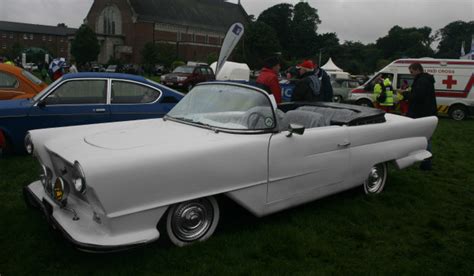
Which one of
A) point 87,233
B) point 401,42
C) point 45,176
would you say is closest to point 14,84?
point 45,176

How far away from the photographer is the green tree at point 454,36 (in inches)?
3313

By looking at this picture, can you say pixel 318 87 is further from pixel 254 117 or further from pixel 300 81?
pixel 254 117

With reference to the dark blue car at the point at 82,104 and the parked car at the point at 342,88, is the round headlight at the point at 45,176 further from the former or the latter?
the parked car at the point at 342,88

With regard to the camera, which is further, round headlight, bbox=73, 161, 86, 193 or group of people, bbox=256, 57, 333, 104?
group of people, bbox=256, 57, 333, 104

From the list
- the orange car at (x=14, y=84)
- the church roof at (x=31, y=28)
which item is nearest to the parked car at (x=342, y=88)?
the orange car at (x=14, y=84)

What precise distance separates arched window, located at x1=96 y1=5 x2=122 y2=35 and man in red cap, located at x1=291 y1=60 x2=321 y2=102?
254 ft

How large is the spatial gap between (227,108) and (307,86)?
2928 mm

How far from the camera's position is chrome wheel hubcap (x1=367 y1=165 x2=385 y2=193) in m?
5.07

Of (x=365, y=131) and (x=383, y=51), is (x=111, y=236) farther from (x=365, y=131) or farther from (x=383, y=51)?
(x=383, y=51)

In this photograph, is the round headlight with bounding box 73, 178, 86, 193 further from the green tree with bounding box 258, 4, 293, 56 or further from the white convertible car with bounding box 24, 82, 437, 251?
the green tree with bounding box 258, 4, 293, 56

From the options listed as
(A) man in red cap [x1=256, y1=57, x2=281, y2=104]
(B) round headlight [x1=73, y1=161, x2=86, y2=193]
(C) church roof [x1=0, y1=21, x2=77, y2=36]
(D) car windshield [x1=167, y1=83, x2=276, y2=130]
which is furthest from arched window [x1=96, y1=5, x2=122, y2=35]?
(B) round headlight [x1=73, y1=161, x2=86, y2=193]

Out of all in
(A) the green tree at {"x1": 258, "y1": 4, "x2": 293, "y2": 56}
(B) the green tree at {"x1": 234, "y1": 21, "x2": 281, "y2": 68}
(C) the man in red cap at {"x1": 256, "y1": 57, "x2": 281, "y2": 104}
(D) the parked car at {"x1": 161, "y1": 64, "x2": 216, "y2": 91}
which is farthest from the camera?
(A) the green tree at {"x1": 258, "y1": 4, "x2": 293, "y2": 56}

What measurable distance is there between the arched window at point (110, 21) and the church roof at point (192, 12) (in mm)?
4934

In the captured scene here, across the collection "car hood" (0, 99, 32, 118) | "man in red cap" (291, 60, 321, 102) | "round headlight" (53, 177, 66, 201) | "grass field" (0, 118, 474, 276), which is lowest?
"grass field" (0, 118, 474, 276)
